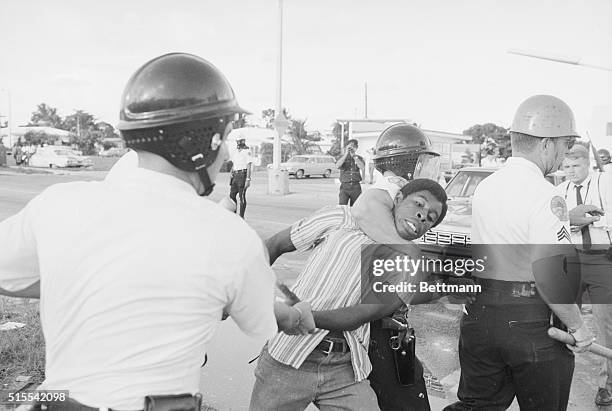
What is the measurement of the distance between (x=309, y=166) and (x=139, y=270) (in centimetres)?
3168

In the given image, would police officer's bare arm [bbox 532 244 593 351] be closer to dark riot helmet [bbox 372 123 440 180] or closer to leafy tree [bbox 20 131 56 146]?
dark riot helmet [bbox 372 123 440 180]

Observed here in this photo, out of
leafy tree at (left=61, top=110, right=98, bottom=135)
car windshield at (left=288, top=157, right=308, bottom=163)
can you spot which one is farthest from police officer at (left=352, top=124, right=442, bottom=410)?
leafy tree at (left=61, top=110, right=98, bottom=135)

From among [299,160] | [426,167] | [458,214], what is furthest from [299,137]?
[426,167]

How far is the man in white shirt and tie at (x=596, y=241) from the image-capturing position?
13.1 ft

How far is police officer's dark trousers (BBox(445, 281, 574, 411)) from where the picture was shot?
260 cm

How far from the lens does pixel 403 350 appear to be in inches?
100

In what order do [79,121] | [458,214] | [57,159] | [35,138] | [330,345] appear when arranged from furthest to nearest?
[79,121], [35,138], [57,159], [458,214], [330,345]

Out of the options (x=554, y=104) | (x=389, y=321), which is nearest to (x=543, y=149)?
(x=554, y=104)

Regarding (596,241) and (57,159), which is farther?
(57,159)

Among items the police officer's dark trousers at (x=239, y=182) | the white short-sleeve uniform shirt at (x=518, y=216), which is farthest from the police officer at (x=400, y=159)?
the police officer's dark trousers at (x=239, y=182)

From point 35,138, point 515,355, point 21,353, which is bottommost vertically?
point 21,353

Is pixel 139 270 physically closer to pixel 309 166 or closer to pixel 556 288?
pixel 556 288

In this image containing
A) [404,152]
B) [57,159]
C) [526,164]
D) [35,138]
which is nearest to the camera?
[526,164]

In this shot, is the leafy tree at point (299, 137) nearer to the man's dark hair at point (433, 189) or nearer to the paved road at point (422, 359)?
the paved road at point (422, 359)
